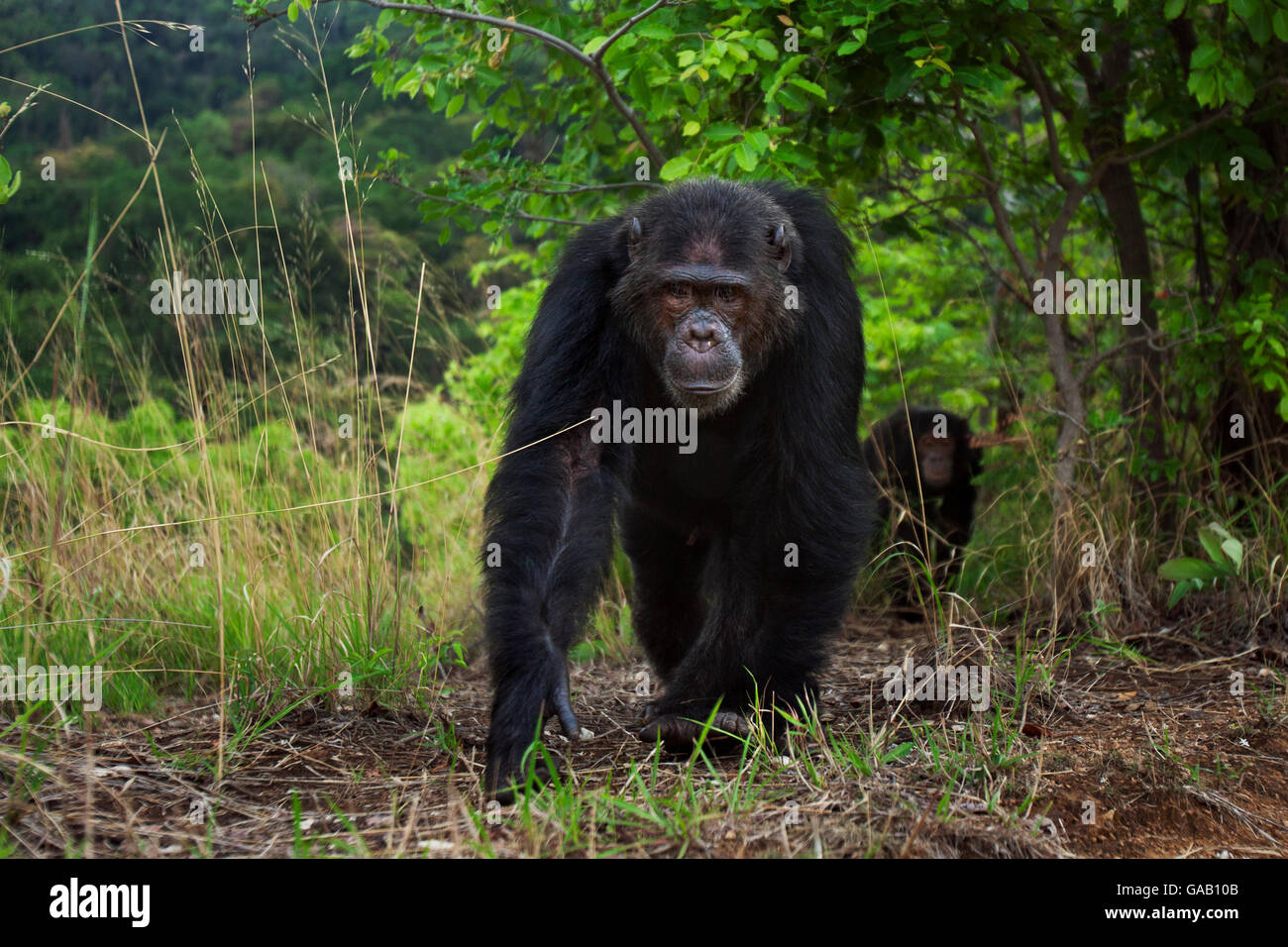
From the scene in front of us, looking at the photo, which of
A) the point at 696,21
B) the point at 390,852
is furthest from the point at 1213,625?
the point at 390,852

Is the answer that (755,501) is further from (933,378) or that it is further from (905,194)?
(933,378)

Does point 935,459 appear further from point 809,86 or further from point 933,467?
point 809,86

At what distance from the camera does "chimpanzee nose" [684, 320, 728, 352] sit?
4.32m

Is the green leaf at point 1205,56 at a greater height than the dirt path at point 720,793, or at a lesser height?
greater

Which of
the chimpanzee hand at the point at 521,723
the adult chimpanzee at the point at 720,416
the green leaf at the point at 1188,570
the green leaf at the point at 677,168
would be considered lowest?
the chimpanzee hand at the point at 521,723

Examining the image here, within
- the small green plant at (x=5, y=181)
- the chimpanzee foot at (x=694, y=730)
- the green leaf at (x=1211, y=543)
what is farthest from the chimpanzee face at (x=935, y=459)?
the small green plant at (x=5, y=181)

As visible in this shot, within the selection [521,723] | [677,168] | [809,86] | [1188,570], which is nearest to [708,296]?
[677,168]

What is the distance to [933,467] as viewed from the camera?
27.9 ft

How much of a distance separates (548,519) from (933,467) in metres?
5.27

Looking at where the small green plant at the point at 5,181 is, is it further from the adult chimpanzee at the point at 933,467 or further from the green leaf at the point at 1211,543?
the adult chimpanzee at the point at 933,467

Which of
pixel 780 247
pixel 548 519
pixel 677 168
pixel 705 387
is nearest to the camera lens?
pixel 548 519

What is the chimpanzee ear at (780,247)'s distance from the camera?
455 centimetres

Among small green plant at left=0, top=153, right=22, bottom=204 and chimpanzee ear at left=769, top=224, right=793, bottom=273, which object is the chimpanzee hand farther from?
small green plant at left=0, top=153, right=22, bottom=204

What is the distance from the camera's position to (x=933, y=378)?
10141mm
